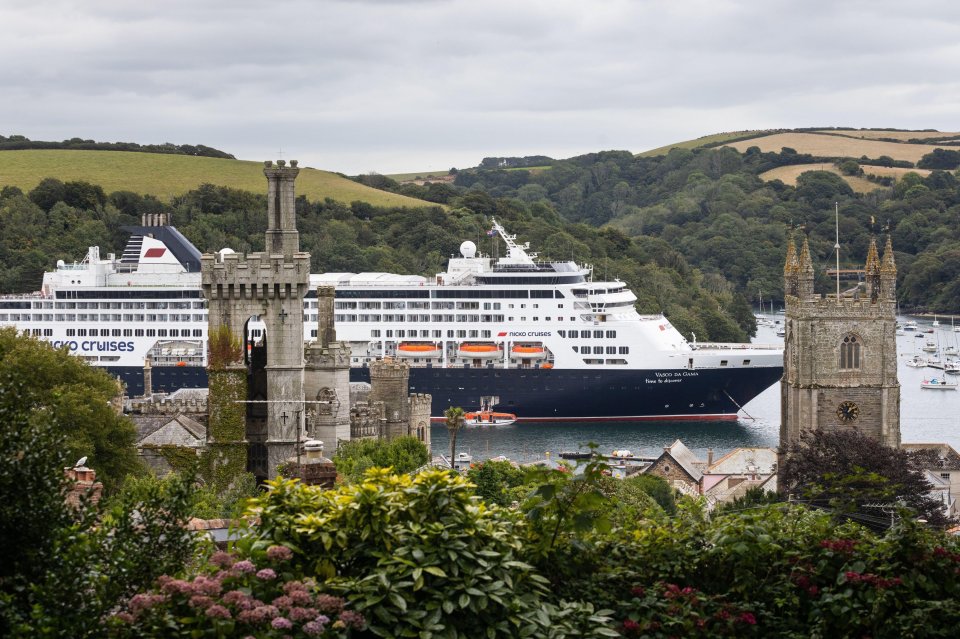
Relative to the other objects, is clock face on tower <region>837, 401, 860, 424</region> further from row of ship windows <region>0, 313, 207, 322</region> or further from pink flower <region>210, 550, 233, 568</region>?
row of ship windows <region>0, 313, 207, 322</region>

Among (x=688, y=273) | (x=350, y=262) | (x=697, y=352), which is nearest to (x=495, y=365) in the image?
(x=697, y=352)

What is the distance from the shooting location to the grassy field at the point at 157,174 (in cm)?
12400

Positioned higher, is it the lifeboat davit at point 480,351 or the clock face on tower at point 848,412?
the lifeboat davit at point 480,351

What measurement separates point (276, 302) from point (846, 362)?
2565 cm

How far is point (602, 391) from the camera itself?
71312mm

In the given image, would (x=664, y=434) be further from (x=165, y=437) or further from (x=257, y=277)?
(x=257, y=277)

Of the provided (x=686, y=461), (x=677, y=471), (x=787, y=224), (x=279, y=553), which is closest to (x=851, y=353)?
(x=686, y=461)

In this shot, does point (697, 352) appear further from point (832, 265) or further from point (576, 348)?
point (832, 265)

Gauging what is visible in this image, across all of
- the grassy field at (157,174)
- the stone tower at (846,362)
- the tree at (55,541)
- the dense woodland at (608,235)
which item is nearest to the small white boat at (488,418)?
the dense woodland at (608,235)

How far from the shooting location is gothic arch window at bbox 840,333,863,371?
4547 centimetres

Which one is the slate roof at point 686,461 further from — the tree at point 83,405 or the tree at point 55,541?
the tree at point 55,541

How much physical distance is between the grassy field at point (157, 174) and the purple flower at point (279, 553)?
11261cm

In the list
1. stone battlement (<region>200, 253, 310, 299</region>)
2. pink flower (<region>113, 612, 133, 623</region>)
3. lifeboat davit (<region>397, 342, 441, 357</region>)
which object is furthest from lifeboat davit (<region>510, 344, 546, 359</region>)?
pink flower (<region>113, 612, 133, 623</region>)

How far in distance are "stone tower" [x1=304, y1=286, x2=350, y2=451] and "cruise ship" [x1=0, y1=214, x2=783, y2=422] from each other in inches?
1570
